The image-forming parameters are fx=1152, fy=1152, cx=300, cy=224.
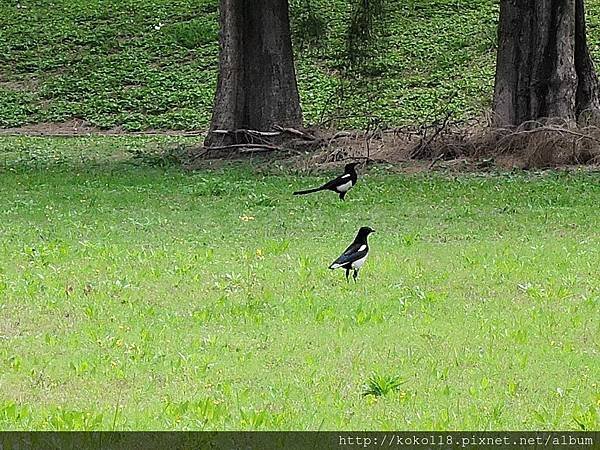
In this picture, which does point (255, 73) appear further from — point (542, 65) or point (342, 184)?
point (342, 184)

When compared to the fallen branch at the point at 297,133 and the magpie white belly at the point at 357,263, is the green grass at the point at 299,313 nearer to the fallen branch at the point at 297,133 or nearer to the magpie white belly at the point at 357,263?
the magpie white belly at the point at 357,263

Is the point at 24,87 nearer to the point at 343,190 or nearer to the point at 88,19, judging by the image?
the point at 88,19

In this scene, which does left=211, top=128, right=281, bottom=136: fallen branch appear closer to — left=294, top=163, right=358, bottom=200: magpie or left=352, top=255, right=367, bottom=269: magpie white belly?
left=294, top=163, right=358, bottom=200: magpie

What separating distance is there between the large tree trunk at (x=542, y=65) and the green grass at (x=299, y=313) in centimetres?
345

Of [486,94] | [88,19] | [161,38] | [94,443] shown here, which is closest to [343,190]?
[94,443]

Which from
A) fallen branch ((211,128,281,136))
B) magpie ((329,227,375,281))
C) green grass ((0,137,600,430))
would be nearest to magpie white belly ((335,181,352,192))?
green grass ((0,137,600,430))

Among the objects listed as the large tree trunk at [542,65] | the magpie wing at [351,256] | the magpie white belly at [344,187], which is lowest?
the magpie white belly at [344,187]

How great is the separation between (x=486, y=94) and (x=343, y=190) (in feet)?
45.0

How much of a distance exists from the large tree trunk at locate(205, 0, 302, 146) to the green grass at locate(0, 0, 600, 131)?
2379 millimetres

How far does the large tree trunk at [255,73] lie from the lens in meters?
20.2

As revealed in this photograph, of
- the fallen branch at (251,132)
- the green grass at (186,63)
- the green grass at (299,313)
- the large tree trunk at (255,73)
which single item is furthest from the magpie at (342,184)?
the green grass at (186,63)

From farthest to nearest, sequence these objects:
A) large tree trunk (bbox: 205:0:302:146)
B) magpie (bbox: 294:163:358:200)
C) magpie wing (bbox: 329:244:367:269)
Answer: large tree trunk (bbox: 205:0:302:146) → magpie (bbox: 294:163:358:200) → magpie wing (bbox: 329:244:367:269)

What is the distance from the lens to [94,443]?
4965 millimetres

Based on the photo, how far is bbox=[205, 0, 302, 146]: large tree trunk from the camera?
20156 mm
